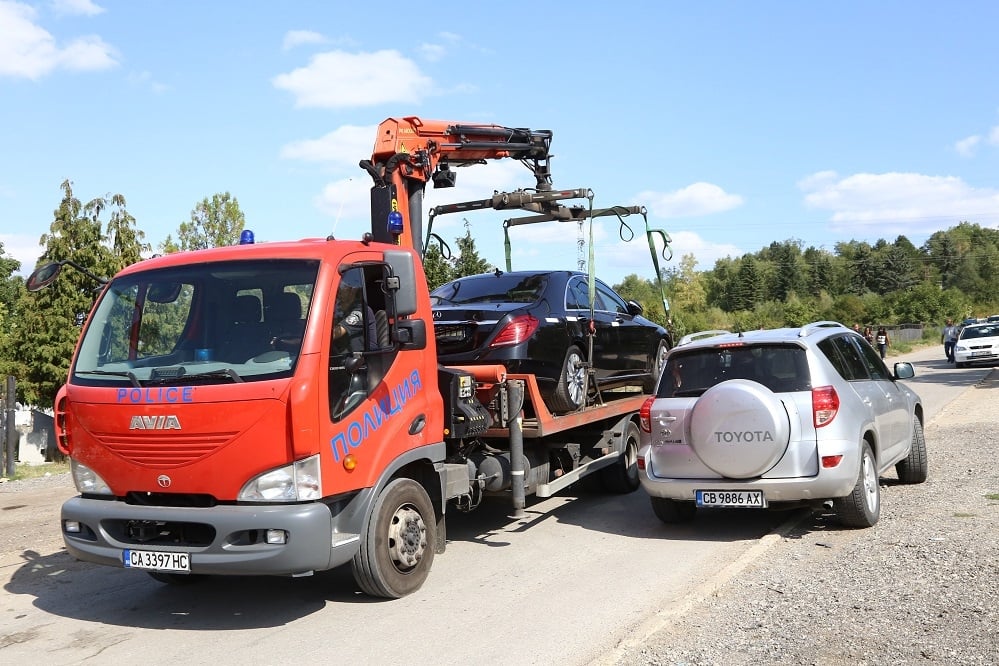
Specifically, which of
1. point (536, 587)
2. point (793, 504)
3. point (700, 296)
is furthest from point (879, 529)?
point (700, 296)

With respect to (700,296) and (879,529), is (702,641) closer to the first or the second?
(879,529)

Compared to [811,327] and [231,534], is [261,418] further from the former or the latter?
[811,327]

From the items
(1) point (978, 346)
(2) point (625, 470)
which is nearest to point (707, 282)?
(1) point (978, 346)

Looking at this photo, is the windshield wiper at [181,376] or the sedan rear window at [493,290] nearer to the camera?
the windshield wiper at [181,376]

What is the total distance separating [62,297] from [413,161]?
481 inches

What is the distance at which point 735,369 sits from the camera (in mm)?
7484

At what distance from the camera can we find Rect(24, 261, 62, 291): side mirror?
233 inches

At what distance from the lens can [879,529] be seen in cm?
723

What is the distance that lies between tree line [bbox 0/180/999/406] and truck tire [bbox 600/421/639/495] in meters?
1.45

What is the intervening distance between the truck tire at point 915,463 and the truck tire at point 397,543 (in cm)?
564

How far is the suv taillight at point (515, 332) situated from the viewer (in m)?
7.73

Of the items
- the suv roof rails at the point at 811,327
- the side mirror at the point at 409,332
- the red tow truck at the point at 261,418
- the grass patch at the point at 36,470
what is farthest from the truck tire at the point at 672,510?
the grass patch at the point at 36,470

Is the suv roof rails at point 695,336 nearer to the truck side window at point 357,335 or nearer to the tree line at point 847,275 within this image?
the truck side window at point 357,335

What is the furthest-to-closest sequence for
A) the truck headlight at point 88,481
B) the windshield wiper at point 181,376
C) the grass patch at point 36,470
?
the grass patch at point 36,470
the truck headlight at point 88,481
the windshield wiper at point 181,376
